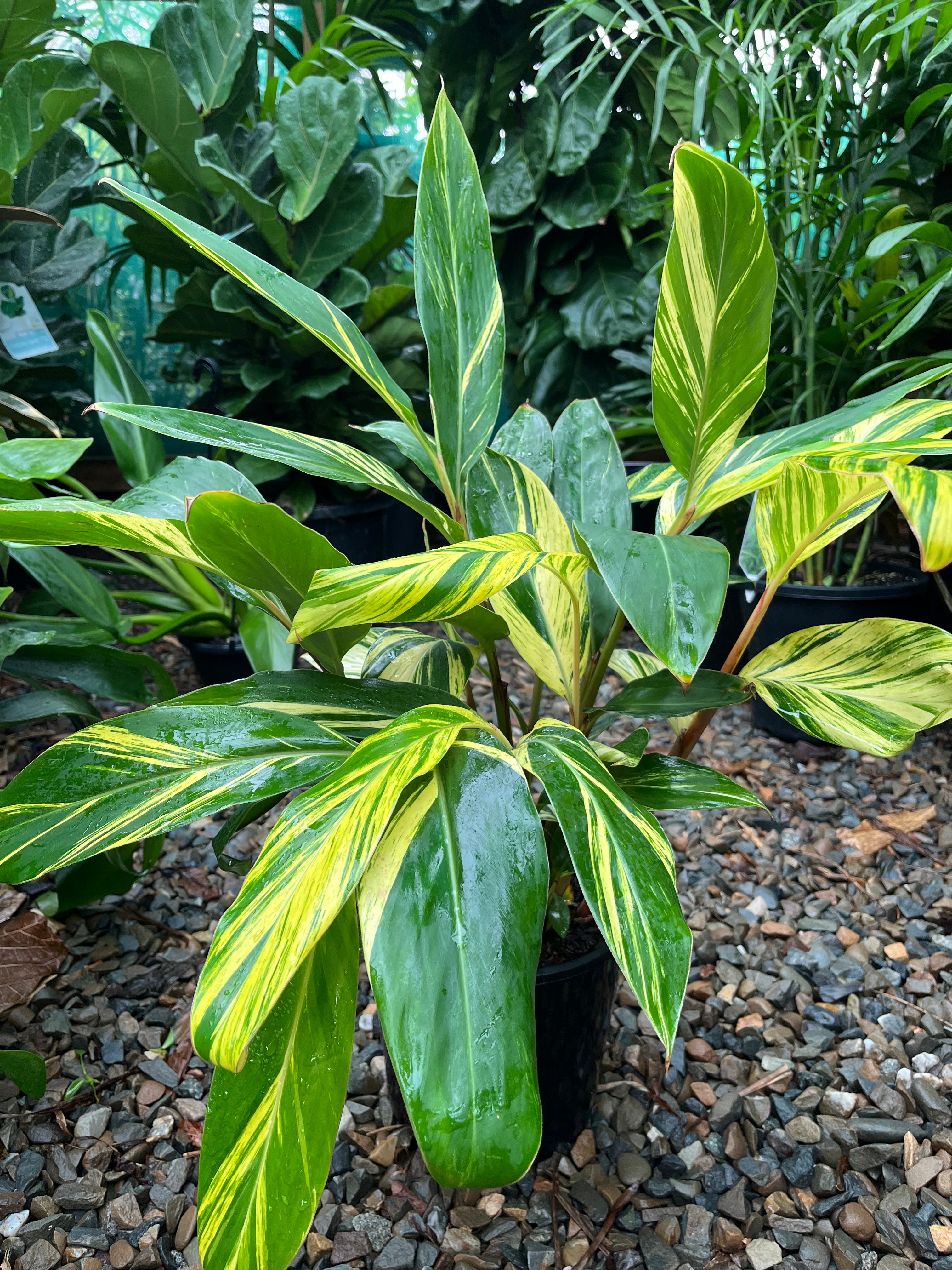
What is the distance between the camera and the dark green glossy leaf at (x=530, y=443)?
30.8 inches

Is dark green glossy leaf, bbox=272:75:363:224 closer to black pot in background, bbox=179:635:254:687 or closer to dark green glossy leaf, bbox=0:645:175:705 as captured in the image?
black pot in background, bbox=179:635:254:687

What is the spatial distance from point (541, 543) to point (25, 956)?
0.66 m

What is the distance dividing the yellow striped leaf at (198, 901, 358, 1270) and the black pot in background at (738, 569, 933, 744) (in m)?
1.06

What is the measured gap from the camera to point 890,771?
147cm

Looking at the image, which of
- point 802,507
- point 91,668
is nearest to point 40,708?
point 91,668

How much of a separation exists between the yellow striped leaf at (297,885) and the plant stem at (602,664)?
Result: 0.79 feet

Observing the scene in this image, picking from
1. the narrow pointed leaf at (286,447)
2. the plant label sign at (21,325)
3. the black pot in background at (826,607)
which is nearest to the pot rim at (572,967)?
the narrow pointed leaf at (286,447)

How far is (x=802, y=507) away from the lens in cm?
56

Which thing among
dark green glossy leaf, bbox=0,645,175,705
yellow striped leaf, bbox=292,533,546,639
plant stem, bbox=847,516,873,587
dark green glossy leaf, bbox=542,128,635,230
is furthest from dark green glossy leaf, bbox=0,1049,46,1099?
dark green glossy leaf, bbox=542,128,635,230

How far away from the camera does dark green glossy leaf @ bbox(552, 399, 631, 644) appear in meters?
0.72

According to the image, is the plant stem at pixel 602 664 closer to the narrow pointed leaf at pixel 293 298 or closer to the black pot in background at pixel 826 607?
the narrow pointed leaf at pixel 293 298

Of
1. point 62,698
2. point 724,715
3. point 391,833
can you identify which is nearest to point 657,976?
point 391,833

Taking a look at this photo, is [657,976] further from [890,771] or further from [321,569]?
[890,771]

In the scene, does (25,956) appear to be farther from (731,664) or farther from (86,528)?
(731,664)
